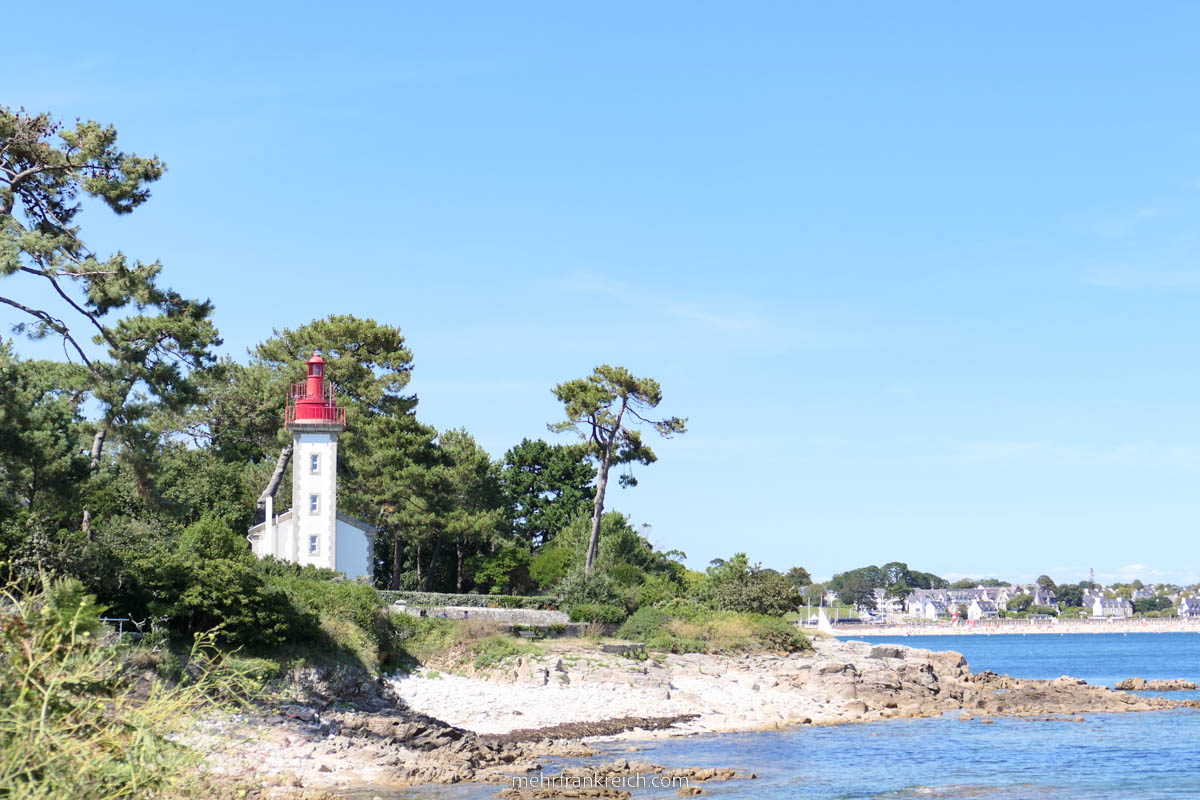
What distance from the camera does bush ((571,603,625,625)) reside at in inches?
1711

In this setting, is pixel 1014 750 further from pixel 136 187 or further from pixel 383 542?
pixel 383 542

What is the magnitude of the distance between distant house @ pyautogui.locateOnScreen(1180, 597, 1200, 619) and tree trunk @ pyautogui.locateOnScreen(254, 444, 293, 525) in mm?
181605

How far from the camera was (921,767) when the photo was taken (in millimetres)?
A: 27109

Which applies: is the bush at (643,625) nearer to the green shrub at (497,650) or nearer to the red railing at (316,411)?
the green shrub at (497,650)

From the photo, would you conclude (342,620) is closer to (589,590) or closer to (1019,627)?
(589,590)

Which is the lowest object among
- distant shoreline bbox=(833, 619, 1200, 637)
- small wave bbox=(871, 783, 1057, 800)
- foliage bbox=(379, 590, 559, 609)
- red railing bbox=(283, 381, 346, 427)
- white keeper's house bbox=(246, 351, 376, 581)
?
distant shoreline bbox=(833, 619, 1200, 637)

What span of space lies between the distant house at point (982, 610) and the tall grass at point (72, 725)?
19192cm

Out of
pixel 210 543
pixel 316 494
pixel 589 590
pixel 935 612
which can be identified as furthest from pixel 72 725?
pixel 935 612

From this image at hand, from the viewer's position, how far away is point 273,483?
49.6m

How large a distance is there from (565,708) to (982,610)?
174 meters

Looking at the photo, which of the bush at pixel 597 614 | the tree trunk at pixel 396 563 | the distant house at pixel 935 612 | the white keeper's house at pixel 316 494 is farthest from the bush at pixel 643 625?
the distant house at pixel 935 612

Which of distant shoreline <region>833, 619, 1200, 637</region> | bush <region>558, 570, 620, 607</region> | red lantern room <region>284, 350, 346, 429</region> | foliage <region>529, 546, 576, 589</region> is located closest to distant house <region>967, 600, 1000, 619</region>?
distant shoreline <region>833, 619, 1200, 637</region>

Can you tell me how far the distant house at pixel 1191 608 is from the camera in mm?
191625

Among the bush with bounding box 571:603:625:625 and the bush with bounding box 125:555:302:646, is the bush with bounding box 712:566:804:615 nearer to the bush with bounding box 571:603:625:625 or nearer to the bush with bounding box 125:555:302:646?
the bush with bounding box 571:603:625:625
